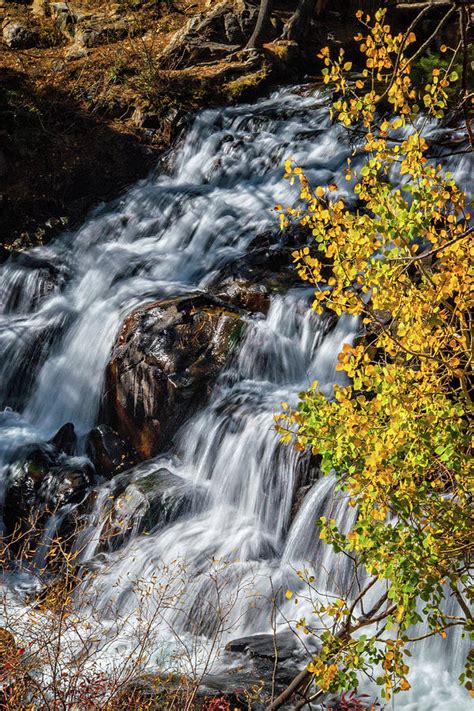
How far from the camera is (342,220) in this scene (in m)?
3.89

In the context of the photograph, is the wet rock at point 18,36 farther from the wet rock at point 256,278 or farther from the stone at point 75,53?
the wet rock at point 256,278

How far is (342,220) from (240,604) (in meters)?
3.88

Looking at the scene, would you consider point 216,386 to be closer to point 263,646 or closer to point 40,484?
point 40,484

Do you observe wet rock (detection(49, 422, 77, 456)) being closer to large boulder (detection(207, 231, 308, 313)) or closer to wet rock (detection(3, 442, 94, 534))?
wet rock (detection(3, 442, 94, 534))

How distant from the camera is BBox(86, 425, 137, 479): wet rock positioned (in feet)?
27.8

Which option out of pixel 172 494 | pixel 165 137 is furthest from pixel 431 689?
pixel 165 137

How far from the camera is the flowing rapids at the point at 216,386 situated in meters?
6.45

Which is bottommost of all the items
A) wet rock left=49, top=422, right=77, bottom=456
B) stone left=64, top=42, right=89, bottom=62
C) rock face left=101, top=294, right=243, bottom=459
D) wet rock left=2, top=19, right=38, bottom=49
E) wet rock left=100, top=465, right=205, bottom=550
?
wet rock left=100, top=465, right=205, bottom=550

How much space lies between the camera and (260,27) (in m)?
14.8

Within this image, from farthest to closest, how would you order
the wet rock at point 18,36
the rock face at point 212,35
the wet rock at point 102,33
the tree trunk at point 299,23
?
the wet rock at point 18,36 → the wet rock at point 102,33 → the tree trunk at point 299,23 → the rock face at point 212,35

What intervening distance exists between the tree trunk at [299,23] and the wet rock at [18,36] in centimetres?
540

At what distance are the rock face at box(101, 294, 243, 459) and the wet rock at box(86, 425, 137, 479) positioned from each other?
12 centimetres

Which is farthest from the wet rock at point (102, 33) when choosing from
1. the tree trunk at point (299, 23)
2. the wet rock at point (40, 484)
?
the wet rock at point (40, 484)

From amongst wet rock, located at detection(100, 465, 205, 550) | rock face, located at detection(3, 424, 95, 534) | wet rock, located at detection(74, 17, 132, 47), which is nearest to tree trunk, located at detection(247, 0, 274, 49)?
wet rock, located at detection(74, 17, 132, 47)
